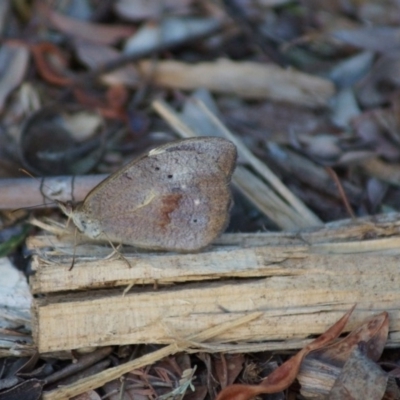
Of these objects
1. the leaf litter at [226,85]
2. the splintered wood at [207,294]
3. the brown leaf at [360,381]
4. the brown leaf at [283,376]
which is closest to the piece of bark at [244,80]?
the leaf litter at [226,85]

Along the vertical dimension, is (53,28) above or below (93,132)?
above

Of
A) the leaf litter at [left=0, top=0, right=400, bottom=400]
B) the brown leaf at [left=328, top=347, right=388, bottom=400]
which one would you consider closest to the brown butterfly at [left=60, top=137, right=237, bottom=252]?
the leaf litter at [left=0, top=0, right=400, bottom=400]

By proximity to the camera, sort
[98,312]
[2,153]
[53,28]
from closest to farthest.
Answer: [98,312]
[2,153]
[53,28]

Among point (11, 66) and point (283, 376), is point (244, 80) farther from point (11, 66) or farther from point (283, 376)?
point (283, 376)

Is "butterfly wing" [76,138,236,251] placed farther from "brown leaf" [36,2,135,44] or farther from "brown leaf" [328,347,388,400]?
"brown leaf" [36,2,135,44]

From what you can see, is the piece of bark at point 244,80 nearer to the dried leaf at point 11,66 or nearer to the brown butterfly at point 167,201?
the dried leaf at point 11,66

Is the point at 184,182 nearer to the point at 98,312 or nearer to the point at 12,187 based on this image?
the point at 98,312

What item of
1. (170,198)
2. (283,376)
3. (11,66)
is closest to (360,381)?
(283,376)

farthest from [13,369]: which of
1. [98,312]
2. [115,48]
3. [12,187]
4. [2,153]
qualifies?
[115,48]
